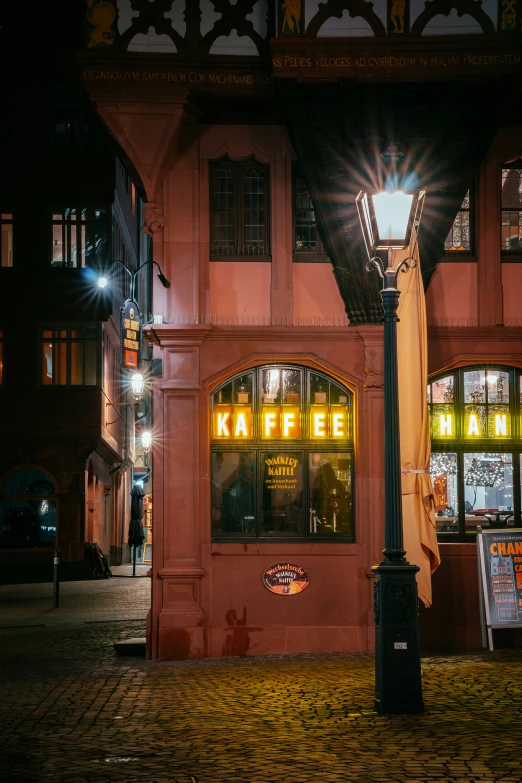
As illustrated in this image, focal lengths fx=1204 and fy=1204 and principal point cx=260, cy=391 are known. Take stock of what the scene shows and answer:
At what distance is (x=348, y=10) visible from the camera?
15.4m

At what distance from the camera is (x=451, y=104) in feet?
50.3

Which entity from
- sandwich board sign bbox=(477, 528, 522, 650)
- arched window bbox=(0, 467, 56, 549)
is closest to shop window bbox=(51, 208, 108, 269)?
arched window bbox=(0, 467, 56, 549)

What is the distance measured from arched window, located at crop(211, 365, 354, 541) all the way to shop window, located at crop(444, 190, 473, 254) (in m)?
2.50

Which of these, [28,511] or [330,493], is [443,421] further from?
[28,511]

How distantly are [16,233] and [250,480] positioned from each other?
23.4 meters

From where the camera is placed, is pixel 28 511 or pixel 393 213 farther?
pixel 28 511

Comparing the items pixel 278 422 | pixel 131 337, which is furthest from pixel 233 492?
pixel 131 337

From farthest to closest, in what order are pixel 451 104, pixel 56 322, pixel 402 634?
pixel 56 322 → pixel 451 104 → pixel 402 634

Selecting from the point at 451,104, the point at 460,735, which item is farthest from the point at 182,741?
the point at 451,104

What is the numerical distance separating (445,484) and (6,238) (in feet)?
80.2

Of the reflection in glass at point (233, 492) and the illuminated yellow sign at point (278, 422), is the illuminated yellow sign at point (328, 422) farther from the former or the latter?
the reflection in glass at point (233, 492)

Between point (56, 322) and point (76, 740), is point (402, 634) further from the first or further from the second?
point (56, 322)

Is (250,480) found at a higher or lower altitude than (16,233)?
lower

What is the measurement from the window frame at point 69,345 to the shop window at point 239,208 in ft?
69.5
